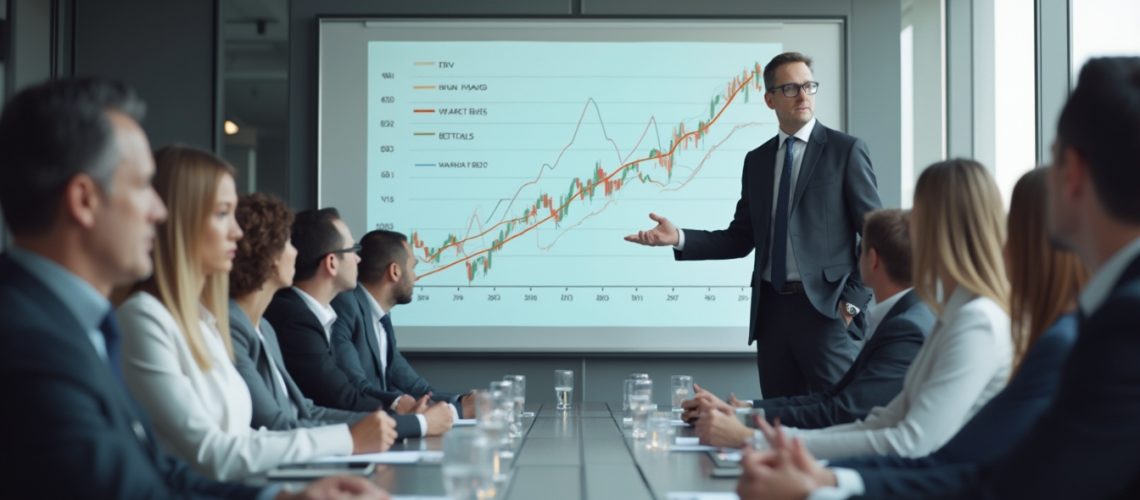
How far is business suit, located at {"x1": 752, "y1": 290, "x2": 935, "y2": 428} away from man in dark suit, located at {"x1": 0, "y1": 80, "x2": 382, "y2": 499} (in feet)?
6.64

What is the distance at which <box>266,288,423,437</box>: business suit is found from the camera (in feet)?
13.3

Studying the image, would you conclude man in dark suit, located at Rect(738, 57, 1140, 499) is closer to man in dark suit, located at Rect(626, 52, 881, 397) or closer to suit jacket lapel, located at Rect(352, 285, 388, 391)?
man in dark suit, located at Rect(626, 52, 881, 397)

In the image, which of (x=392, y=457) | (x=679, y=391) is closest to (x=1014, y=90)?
(x=679, y=391)

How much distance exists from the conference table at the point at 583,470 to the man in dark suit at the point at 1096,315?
75 centimetres

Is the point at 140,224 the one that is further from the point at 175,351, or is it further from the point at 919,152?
the point at 919,152

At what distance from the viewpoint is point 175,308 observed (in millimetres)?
2521

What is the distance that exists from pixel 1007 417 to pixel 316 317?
8.39ft

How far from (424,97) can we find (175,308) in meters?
3.54

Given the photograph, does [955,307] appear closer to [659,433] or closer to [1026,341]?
[1026,341]

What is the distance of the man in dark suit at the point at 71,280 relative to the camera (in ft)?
4.77

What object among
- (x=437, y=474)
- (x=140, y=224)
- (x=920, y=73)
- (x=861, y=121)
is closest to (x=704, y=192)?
(x=861, y=121)

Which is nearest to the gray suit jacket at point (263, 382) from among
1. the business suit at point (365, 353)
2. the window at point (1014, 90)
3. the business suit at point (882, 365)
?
the business suit at point (365, 353)

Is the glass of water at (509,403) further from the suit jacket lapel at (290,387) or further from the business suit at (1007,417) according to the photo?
the business suit at (1007,417)

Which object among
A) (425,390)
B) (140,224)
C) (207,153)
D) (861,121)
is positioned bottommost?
(425,390)
